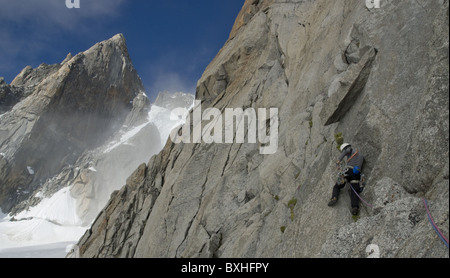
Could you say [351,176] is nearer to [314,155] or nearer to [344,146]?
[344,146]

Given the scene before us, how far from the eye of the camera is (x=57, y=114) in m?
157

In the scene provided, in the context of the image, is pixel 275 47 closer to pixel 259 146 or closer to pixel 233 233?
pixel 259 146

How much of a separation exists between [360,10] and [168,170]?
2210 centimetres

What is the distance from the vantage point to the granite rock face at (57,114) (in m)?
145

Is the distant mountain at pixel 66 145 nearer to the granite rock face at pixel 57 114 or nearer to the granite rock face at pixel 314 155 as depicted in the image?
the granite rock face at pixel 57 114

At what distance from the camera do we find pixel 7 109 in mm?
159625

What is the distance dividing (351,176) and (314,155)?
15.1 ft

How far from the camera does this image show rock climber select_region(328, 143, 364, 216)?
13050 mm

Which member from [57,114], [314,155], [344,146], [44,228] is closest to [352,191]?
[344,146]

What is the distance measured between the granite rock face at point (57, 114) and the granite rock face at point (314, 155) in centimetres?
12676

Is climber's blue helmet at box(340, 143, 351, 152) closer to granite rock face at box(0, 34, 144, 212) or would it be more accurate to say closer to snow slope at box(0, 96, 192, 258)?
snow slope at box(0, 96, 192, 258)

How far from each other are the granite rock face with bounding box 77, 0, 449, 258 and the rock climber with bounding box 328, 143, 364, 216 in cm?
42

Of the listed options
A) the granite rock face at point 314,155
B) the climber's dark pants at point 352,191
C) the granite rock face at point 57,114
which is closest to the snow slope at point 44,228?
the granite rock face at point 57,114
